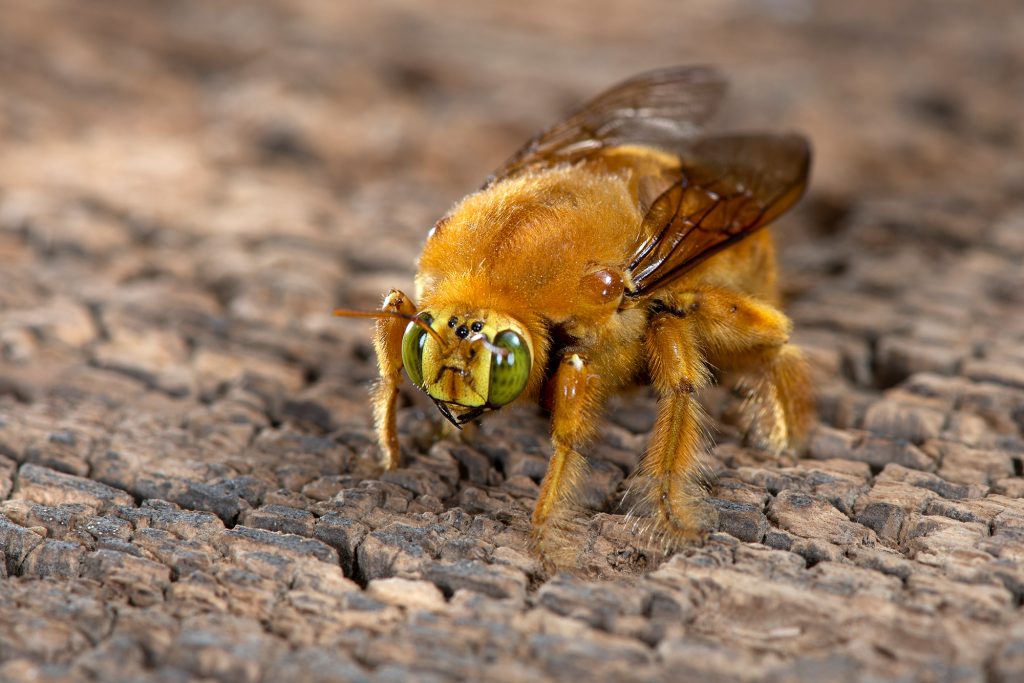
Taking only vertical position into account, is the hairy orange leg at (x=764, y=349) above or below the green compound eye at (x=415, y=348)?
above

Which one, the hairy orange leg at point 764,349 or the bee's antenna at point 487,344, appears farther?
the hairy orange leg at point 764,349

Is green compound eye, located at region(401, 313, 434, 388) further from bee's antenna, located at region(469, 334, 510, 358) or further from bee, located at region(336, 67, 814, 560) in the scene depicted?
bee's antenna, located at region(469, 334, 510, 358)

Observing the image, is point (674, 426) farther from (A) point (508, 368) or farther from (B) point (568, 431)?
(A) point (508, 368)

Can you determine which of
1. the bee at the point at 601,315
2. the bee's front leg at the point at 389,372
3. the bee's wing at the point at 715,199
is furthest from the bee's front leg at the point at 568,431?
the bee's front leg at the point at 389,372

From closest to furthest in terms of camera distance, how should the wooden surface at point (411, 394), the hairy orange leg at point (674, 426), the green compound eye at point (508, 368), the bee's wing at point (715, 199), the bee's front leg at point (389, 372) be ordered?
the wooden surface at point (411, 394)
the hairy orange leg at point (674, 426)
the green compound eye at point (508, 368)
the bee's front leg at point (389, 372)
the bee's wing at point (715, 199)

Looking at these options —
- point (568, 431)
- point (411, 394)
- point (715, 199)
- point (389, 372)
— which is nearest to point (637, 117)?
point (715, 199)

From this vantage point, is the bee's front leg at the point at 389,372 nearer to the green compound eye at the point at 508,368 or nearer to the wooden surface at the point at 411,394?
the wooden surface at the point at 411,394
